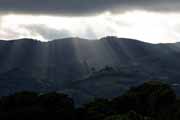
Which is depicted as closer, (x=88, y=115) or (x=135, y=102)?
(x=88, y=115)

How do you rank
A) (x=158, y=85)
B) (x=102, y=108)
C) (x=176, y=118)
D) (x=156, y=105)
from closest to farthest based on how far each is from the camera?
(x=176, y=118)
(x=102, y=108)
(x=156, y=105)
(x=158, y=85)

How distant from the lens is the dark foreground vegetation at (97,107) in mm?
92625

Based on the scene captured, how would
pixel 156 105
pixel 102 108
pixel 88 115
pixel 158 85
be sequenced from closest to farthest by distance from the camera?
pixel 88 115, pixel 102 108, pixel 156 105, pixel 158 85

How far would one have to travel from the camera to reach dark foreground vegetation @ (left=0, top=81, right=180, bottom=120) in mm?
92625

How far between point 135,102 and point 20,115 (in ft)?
110

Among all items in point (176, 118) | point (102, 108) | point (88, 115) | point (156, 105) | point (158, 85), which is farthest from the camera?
point (158, 85)

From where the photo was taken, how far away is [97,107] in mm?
105562

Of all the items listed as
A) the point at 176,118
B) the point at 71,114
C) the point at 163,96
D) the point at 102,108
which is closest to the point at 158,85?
the point at 163,96

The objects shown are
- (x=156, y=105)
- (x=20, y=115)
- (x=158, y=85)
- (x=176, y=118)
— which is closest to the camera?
(x=176, y=118)

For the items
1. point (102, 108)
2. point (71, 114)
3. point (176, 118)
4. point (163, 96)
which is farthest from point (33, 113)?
point (163, 96)

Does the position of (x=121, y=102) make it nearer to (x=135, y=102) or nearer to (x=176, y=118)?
(x=135, y=102)

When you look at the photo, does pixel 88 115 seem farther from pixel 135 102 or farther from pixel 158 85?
pixel 158 85

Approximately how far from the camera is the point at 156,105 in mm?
113312

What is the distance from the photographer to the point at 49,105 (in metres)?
106
